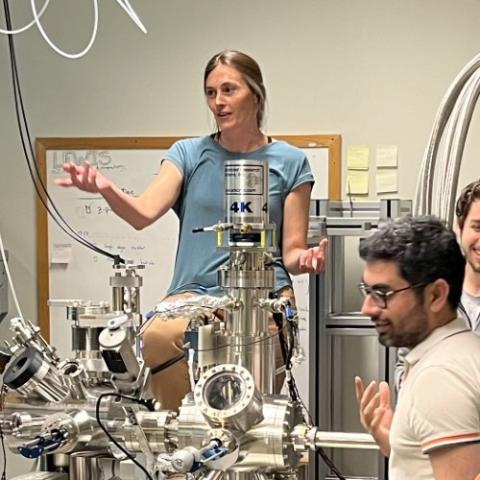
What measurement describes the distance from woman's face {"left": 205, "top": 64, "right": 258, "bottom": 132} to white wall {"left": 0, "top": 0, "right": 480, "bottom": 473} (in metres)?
1.12

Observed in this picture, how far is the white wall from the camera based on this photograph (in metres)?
3.20

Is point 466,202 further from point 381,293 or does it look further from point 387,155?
point 387,155

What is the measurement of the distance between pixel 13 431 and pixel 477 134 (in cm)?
226

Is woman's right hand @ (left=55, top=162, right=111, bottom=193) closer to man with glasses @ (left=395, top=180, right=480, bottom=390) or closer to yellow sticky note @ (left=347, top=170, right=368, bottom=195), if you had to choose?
man with glasses @ (left=395, top=180, right=480, bottom=390)

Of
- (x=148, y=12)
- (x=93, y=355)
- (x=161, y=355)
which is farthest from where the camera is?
(x=148, y=12)

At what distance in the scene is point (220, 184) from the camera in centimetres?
224

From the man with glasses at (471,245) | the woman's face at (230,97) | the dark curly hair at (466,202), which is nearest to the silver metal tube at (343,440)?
the man with glasses at (471,245)

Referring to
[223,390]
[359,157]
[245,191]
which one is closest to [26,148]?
[359,157]

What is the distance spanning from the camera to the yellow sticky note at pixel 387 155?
10.6 feet

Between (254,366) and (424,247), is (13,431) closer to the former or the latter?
(254,366)

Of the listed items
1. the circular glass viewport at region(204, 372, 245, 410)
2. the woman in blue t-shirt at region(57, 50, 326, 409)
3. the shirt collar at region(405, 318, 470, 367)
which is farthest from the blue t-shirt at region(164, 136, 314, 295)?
the shirt collar at region(405, 318, 470, 367)

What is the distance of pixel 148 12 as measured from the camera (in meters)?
3.41

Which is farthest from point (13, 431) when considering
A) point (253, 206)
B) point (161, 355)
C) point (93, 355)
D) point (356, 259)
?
point (356, 259)

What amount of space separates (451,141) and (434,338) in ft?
2.30
